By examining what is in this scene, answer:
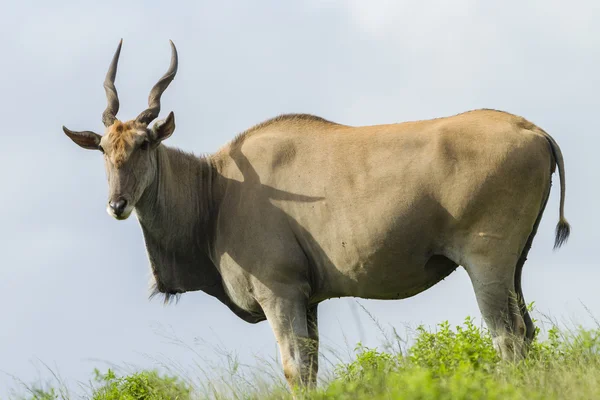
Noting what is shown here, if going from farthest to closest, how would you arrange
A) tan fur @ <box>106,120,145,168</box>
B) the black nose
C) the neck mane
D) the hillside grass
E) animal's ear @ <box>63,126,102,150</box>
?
1. the neck mane
2. animal's ear @ <box>63,126,102,150</box>
3. tan fur @ <box>106,120,145,168</box>
4. the black nose
5. the hillside grass

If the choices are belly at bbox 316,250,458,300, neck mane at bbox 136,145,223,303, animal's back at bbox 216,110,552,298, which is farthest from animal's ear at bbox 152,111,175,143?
belly at bbox 316,250,458,300

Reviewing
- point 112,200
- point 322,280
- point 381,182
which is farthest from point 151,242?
point 381,182

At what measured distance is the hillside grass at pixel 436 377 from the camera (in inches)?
302

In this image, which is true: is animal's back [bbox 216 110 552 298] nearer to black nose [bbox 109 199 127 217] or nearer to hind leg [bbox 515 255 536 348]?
hind leg [bbox 515 255 536 348]

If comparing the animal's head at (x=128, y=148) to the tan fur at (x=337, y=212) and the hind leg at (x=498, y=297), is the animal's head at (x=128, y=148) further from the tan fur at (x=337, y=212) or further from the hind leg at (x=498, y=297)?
the hind leg at (x=498, y=297)

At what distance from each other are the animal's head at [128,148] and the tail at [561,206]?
4152 mm

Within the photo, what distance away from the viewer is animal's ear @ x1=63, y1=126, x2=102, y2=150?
11422 mm

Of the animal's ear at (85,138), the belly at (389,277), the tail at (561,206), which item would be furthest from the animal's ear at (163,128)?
the tail at (561,206)

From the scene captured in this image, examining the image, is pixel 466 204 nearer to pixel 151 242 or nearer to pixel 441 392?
pixel 441 392

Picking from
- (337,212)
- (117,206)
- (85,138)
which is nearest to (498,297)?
(337,212)

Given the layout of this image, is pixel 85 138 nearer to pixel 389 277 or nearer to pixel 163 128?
pixel 163 128

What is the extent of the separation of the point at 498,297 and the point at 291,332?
2.19 meters

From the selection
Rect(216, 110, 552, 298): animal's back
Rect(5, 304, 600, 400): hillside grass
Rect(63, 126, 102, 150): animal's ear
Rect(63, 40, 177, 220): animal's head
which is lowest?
Rect(5, 304, 600, 400): hillside grass

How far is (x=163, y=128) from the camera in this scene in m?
11.3
